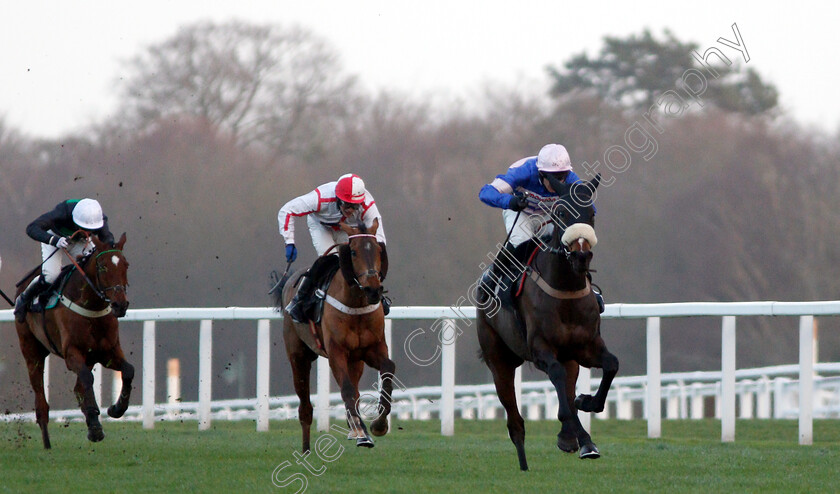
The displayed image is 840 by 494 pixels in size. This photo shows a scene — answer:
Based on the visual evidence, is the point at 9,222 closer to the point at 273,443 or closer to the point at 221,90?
the point at 221,90

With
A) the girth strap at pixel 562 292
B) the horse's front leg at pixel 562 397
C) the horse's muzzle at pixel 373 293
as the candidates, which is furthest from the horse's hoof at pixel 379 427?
the girth strap at pixel 562 292

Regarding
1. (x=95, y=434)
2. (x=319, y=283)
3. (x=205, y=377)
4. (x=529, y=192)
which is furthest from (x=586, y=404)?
(x=205, y=377)

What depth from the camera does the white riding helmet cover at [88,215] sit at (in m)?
8.84

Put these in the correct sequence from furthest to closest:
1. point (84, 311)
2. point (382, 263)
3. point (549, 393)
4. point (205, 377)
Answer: point (549, 393), point (205, 377), point (84, 311), point (382, 263)

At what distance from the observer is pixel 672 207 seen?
2727 centimetres

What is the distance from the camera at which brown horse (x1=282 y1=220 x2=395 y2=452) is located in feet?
24.5

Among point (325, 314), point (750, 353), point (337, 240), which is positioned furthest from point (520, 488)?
point (750, 353)

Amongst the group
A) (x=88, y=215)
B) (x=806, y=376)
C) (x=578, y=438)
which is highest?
(x=88, y=215)

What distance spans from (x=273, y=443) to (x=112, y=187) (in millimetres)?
14406

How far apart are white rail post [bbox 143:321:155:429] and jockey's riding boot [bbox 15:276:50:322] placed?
6.35 ft

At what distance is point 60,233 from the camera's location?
9.11 meters

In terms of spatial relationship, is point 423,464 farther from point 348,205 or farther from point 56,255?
point 56,255

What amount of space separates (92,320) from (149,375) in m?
2.69

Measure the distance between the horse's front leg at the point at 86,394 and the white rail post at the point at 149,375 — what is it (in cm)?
256
